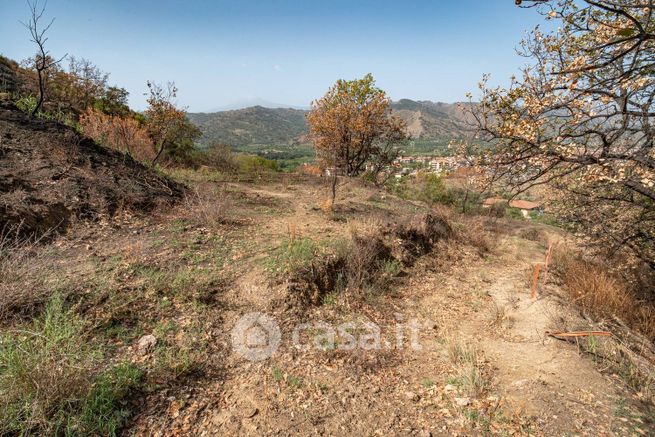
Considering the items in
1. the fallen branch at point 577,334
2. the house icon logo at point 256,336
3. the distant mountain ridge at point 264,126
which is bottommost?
the fallen branch at point 577,334

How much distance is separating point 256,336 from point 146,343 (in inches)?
44.7

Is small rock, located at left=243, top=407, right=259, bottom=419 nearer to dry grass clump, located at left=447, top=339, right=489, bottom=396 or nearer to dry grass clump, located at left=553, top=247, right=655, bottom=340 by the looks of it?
dry grass clump, located at left=447, top=339, right=489, bottom=396

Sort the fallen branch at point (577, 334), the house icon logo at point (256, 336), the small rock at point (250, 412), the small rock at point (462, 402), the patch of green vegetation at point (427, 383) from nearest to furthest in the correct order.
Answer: the small rock at point (250, 412) < the small rock at point (462, 402) < the patch of green vegetation at point (427, 383) < the house icon logo at point (256, 336) < the fallen branch at point (577, 334)

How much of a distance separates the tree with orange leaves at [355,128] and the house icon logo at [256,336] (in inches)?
418

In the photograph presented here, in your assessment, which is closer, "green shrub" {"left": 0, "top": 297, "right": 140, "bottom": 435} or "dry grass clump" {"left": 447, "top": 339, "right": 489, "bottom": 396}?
"green shrub" {"left": 0, "top": 297, "right": 140, "bottom": 435}

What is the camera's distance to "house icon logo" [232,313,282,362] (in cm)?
366

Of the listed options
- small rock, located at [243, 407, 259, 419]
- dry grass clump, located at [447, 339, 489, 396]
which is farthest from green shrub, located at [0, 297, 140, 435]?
dry grass clump, located at [447, 339, 489, 396]

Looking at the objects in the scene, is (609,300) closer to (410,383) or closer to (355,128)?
(410,383)

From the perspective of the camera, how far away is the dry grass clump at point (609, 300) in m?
5.04

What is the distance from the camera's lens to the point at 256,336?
154 inches

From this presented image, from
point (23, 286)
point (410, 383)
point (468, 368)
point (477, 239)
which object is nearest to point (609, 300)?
point (468, 368)

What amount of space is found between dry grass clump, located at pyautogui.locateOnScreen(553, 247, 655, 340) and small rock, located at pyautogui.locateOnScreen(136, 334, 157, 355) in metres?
6.03

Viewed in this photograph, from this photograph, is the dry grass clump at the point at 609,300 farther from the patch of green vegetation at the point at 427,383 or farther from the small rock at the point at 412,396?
the small rock at the point at 412,396

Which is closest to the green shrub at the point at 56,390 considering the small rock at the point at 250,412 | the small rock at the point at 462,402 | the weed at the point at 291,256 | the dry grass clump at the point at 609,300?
the small rock at the point at 250,412
